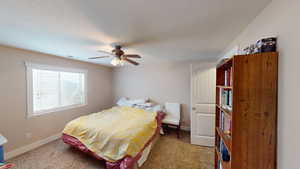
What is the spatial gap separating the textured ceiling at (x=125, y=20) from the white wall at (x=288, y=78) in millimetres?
266

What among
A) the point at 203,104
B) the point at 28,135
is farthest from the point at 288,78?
the point at 28,135

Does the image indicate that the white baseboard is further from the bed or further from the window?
the bed

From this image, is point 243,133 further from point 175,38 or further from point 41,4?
point 41,4

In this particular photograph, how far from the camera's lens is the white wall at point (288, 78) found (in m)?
0.73

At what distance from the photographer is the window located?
2.59 metres

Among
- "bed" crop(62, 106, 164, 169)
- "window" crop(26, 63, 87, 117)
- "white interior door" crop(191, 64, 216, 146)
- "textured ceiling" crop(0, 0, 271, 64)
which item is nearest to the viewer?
"textured ceiling" crop(0, 0, 271, 64)

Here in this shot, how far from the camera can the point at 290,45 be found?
30.6 inches

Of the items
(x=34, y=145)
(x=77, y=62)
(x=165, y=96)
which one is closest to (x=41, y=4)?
(x=77, y=62)

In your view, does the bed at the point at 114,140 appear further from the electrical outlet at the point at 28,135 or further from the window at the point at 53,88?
the window at the point at 53,88

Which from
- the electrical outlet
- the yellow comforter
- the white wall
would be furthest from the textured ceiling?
the electrical outlet

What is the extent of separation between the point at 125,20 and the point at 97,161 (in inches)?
99.2

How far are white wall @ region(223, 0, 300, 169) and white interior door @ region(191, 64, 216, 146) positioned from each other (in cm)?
183

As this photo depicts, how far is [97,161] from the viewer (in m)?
2.20

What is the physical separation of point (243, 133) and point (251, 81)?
1.45 ft
